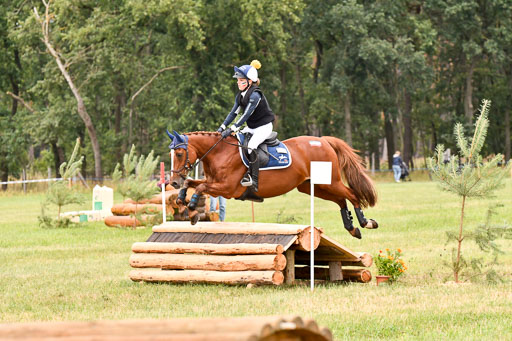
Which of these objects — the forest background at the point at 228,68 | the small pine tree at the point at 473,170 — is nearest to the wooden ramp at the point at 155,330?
the small pine tree at the point at 473,170

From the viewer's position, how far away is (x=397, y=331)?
766 centimetres

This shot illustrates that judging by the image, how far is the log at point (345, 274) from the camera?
38.1 ft

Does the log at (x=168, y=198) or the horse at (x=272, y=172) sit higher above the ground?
the horse at (x=272, y=172)

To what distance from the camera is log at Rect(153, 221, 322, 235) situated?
1097cm

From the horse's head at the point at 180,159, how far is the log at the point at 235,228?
84 centimetres

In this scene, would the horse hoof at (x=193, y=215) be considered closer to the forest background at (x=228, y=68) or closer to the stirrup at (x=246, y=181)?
the stirrup at (x=246, y=181)

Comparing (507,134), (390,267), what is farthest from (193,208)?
(507,134)

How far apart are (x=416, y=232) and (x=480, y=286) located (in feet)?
30.2

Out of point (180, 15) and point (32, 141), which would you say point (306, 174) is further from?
point (32, 141)

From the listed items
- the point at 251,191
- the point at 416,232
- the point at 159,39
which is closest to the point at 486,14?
the point at 159,39

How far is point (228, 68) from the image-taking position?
4588 centimetres

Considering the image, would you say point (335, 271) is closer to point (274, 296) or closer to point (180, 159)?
point (274, 296)

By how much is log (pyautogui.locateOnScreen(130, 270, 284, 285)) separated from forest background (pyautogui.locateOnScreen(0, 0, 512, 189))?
2882 centimetres

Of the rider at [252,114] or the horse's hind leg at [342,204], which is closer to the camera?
the rider at [252,114]
